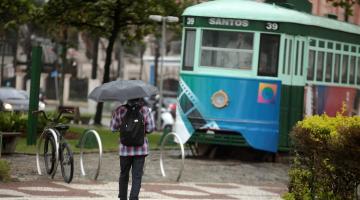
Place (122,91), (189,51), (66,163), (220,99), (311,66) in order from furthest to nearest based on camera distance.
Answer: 1. (311,66)
2. (189,51)
3. (220,99)
4. (66,163)
5. (122,91)

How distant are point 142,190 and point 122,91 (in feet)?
9.32

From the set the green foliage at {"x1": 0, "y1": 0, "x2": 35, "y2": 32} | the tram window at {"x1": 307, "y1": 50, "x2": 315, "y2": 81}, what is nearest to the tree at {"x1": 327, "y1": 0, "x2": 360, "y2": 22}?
the tram window at {"x1": 307, "y1": 50, "x2": 315, "y2": 81}

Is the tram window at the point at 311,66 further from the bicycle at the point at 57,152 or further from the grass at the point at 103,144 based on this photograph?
the bicycle at the point at 57,152

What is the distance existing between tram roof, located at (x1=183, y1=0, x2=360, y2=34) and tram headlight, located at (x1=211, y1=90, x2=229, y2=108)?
1.60 m

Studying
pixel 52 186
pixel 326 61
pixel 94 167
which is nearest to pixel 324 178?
pixel 52 186

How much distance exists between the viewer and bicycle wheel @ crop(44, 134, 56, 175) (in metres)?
13.7

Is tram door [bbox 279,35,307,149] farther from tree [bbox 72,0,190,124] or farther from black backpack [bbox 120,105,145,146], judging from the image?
black backpack [bbox 120,105,145,146]

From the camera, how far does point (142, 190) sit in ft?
43.2

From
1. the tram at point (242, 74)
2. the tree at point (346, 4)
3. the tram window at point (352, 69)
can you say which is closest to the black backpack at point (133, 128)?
the tram at point (242, 74)

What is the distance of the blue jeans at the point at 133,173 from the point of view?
34.4ft

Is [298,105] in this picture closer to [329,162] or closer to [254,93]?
[254,93]

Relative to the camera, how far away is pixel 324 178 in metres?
9.59

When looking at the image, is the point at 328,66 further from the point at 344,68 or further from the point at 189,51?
the point at 189,51

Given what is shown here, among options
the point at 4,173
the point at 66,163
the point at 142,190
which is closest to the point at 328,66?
the point at 142,190
